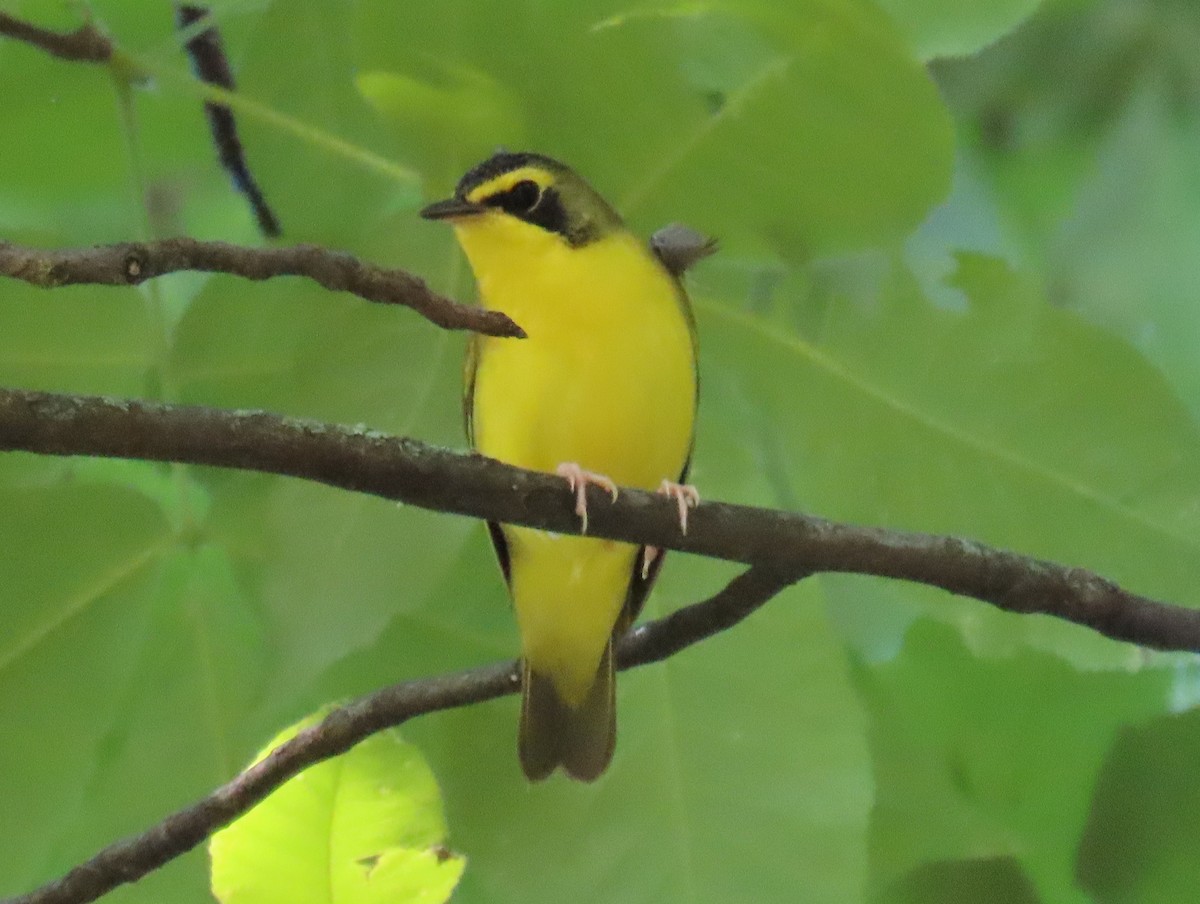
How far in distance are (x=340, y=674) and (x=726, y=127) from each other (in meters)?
0.39

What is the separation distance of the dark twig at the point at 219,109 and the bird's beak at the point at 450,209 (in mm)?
183

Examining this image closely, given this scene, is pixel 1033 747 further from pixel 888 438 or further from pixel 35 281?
pixel 35 281

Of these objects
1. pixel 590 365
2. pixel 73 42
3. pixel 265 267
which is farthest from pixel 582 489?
pixel 73 42

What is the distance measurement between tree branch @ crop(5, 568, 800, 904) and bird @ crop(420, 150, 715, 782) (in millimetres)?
111

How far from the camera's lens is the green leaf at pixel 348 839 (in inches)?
20.6

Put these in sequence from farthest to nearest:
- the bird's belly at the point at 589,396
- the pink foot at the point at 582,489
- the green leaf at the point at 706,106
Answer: the bird's belly at the point at 589,396
the green leaf at the point at 706,106
the pink foot at the point at 582,489

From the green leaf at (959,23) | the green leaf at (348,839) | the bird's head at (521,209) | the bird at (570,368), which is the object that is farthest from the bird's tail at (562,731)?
the green leaf at (959,23)

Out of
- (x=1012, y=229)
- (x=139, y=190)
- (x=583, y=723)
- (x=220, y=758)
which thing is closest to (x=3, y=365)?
(x=139, y=190)

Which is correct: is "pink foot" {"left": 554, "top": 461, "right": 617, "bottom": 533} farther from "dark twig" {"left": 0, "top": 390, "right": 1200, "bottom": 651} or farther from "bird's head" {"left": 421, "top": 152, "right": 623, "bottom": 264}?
"bird's head" {"left": 421, "top": 152, "right": 623, "bottom": 264}

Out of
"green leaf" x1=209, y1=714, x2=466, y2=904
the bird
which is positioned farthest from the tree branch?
the bird

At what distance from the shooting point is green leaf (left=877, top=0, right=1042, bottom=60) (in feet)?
2.22

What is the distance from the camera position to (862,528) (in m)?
0.55

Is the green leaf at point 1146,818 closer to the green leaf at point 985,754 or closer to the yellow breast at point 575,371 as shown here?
the green leaf at point 985,754

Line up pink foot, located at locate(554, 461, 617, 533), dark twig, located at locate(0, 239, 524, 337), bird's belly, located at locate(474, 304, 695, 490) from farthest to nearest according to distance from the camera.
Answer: bird's belly, located at locate(474, 304, 695, 490), pink foot, located at locate(554, 461, 617, 533), dark twig, located at locate(0, 239, 524, 337)
